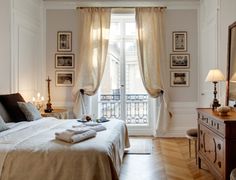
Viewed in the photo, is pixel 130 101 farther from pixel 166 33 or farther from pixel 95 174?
pixel 95 174

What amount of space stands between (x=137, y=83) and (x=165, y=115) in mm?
934

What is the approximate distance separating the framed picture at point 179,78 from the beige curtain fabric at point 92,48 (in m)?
1.52

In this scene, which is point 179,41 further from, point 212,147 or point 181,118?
point 212,147

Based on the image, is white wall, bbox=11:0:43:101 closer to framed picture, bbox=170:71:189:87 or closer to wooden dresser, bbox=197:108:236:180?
framed picture, bbox=170:71:189:87

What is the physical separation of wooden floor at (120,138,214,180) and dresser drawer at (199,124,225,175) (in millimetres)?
293

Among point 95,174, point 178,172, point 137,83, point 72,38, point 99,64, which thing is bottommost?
point 178,172

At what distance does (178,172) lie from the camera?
3.96 m

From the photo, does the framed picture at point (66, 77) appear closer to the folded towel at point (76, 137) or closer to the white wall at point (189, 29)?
the white wall at point (189, 29)

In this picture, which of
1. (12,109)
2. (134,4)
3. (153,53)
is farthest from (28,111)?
(134,4)

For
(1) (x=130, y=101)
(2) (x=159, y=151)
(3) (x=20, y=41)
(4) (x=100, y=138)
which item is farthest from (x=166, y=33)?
(4) (x=100, y=138)

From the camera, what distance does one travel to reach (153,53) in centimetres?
629

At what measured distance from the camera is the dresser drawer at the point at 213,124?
3095mm

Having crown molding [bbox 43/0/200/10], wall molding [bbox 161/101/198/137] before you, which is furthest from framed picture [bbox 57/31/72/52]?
Result: wall molding [bbox 161/101/198/137]

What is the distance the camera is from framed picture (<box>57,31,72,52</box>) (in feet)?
21.2
